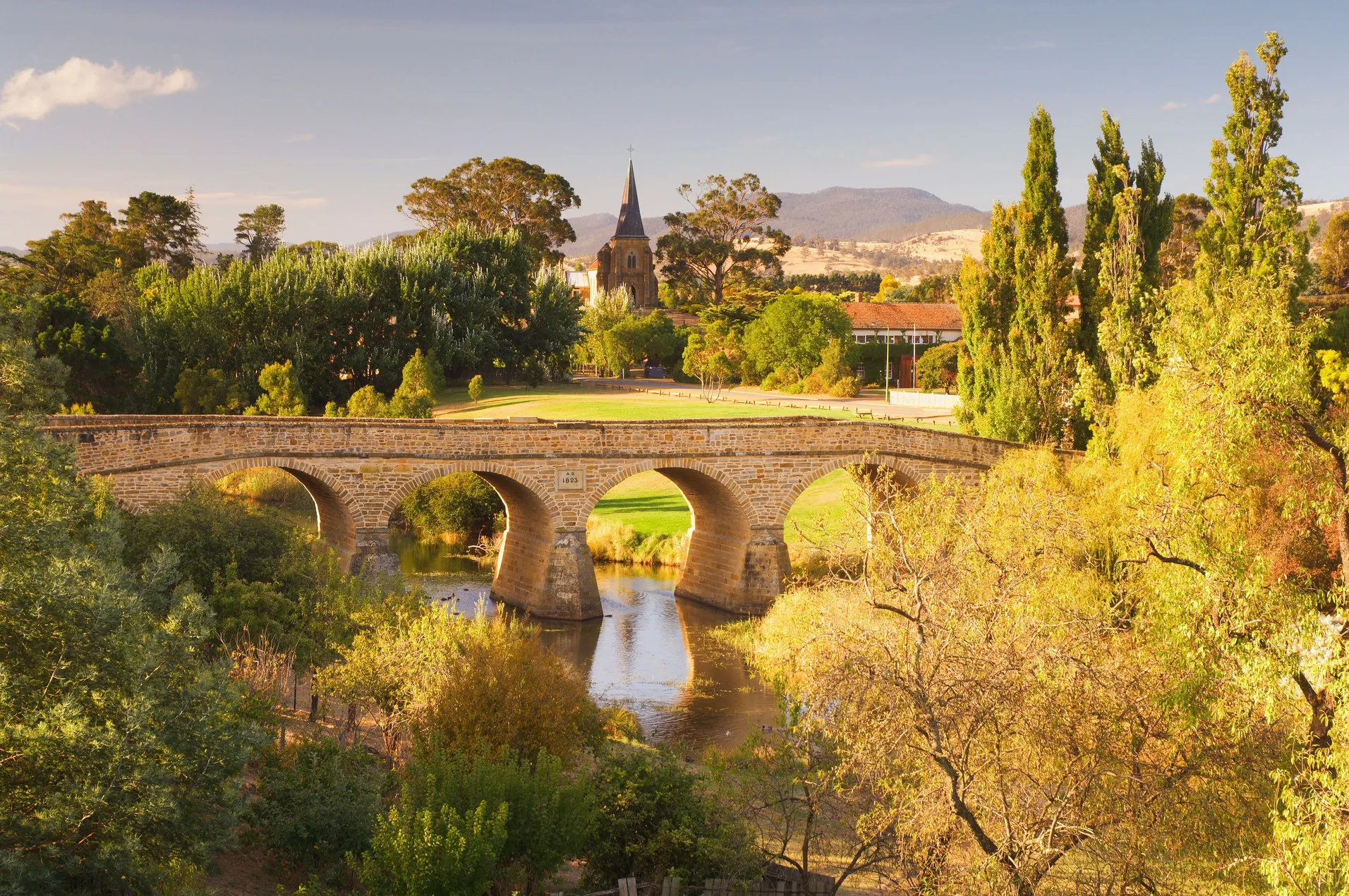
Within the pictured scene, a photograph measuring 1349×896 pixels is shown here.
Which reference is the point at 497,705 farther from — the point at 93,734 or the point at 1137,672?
the point at 1137,672

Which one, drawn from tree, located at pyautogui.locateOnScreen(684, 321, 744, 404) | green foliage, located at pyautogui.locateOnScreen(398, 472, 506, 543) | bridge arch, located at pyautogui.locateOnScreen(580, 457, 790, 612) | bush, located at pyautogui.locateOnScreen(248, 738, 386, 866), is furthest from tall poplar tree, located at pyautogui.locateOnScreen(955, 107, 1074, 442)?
tree, located at pyautogui.locateOnScreen(684, 321, 744, 404)

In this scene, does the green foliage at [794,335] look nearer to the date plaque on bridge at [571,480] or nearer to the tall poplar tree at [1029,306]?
the tall poplar tree at [1029,306]

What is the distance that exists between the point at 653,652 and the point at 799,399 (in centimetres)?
3132

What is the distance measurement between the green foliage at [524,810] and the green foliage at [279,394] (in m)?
34.5

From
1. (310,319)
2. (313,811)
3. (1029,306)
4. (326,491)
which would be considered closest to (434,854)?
(313,811)

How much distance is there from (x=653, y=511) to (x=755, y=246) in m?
61.5

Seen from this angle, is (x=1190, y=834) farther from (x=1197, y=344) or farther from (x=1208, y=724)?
(x=1197, y=344)

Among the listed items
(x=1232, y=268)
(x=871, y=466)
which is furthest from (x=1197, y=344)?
(x=871, y=466)

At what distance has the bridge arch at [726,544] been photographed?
31.7 meters

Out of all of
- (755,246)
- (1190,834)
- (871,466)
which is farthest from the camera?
(755,246)

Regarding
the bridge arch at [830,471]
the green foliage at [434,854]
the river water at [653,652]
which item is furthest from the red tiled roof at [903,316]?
the green foliage at [434,854]

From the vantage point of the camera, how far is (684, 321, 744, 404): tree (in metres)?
68.2

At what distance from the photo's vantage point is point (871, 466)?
33781 millimetres

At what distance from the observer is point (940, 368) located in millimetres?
63125
